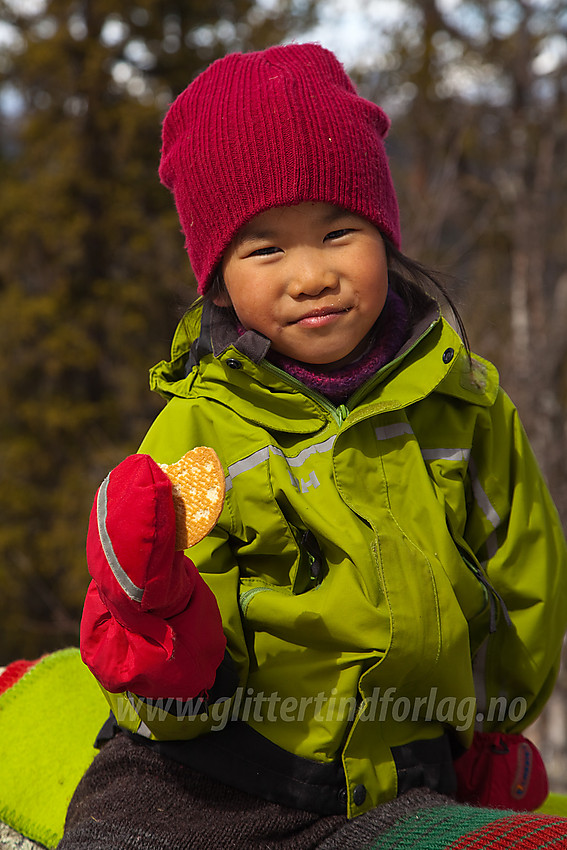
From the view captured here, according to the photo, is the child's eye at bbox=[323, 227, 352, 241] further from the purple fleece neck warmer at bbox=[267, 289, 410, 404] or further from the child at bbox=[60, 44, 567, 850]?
the purple fleece neck warmer at bbox=[267, 289, 410, 404]

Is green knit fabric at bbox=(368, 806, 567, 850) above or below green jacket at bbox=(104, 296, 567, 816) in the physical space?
below

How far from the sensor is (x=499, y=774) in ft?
5.66

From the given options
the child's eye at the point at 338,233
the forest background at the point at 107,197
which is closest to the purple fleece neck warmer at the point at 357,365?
the child's eye at the point at 338,233

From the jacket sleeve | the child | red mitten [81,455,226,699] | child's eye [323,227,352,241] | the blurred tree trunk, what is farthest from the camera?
the blurred tree trunk

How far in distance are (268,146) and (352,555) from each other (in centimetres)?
75

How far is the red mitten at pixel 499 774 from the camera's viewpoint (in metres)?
1.72

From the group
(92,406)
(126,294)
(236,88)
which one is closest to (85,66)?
(126,294)

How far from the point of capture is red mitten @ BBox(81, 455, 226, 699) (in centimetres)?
113

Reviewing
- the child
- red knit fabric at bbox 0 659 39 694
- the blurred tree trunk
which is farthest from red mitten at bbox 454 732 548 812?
the blurred tree trunk

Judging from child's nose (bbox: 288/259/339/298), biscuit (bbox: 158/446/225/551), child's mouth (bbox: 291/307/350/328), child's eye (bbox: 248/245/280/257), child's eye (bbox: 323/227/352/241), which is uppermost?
child's eye (bbox: 323/227/352/241)

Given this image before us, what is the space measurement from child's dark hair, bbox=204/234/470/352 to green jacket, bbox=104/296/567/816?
89mm

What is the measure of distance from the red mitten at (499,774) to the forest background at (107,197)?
19.4 feet

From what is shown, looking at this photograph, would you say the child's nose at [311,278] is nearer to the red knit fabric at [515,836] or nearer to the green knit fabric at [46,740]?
the red knit fabric at [515,836]

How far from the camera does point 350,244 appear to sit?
1562 mm
